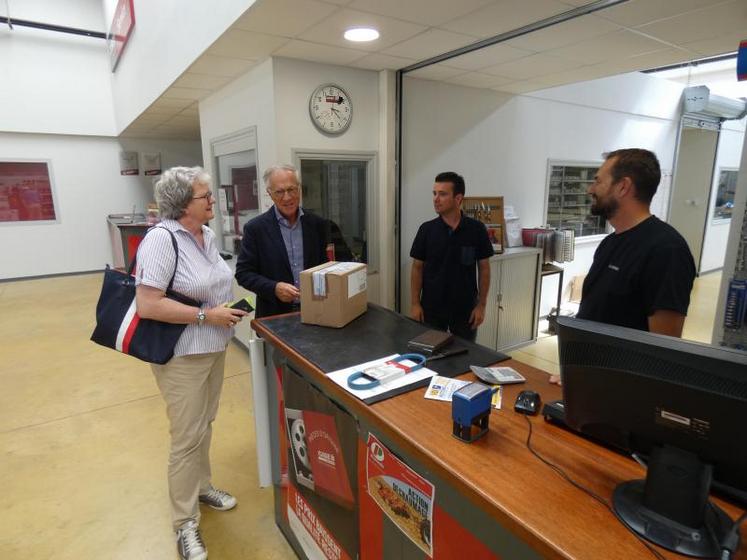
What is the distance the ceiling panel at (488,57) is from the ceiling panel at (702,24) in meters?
0.74

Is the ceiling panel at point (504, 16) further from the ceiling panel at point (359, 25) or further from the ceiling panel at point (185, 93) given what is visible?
the ceiling panel at point (185, 93)

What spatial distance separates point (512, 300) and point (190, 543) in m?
3.28

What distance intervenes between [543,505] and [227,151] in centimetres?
403

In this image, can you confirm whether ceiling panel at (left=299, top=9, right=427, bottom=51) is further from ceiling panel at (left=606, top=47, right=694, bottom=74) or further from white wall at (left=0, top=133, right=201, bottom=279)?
white wall at (left=0, top=133, right=201, bottom=279)

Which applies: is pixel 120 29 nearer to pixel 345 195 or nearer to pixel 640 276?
pixel 345 195

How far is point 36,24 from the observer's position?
6969 mm

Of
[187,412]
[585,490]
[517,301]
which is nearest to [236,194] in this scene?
[187,412]

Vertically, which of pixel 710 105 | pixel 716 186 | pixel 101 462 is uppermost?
pixel 710 105

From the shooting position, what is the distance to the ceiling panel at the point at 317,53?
2762 millimetres

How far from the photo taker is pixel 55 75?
7320mm

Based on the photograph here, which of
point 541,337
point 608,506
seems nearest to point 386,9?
point 608,506

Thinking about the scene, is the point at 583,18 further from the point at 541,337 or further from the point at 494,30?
the point at 541,337

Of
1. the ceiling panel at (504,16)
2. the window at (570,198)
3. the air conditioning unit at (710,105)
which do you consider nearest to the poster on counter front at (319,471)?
the ceiling panel at (504,16)

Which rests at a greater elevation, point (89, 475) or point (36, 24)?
point (36, 24)
